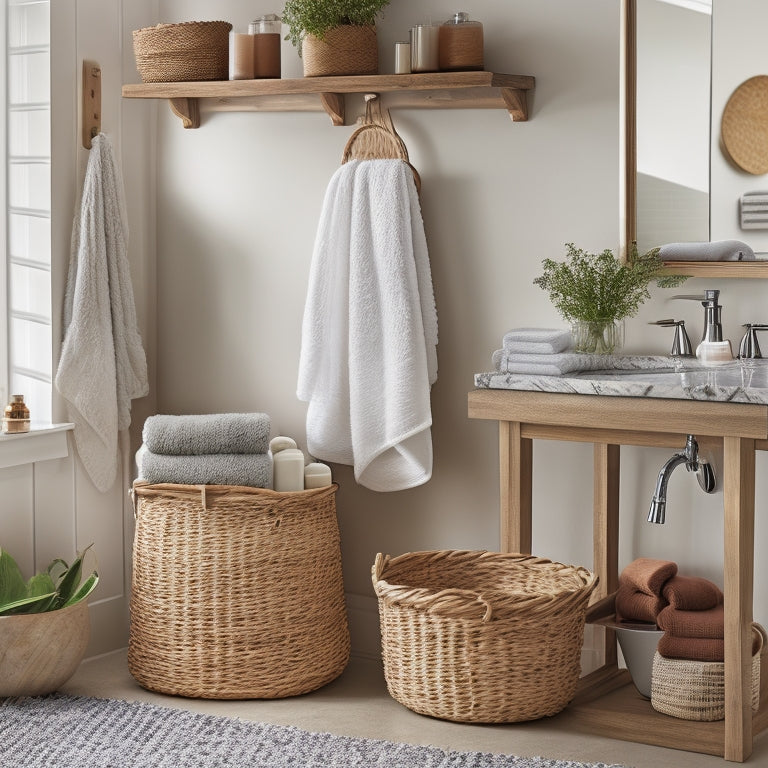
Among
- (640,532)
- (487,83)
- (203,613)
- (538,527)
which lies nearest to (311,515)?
(203,613)

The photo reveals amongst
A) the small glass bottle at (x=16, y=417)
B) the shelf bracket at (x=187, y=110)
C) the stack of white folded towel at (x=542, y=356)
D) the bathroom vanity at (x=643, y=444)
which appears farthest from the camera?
the shelf bracket at (x=187, y=110)

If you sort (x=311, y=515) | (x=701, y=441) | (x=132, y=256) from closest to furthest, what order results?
(x=701, y=441), (x=311, y=515), (x=132, y=256)

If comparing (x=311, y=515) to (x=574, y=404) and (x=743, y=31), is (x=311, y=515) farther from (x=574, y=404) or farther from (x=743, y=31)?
(x=743, y=31)

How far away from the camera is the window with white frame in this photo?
9.68 feet

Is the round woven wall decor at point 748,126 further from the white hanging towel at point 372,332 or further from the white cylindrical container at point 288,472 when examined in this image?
the white cylindrical container at point 288,472

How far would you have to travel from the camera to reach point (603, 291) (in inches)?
101

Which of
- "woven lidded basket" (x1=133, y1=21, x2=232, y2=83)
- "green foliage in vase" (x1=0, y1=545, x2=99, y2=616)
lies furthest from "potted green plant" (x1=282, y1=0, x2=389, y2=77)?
"green foliage in vase" (x1=0, y1=545, x2=99, y2=616)

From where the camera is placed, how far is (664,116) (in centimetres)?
262

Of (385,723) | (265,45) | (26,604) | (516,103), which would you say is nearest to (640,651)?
(385,723)

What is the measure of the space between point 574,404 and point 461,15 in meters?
0.95

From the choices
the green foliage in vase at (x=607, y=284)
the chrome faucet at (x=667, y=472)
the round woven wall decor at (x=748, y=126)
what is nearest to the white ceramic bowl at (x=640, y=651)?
the chrome faucet at (x=667, y=472)

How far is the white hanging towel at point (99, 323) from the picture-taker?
9.76 ft

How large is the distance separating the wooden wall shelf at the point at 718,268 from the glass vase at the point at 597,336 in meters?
0.18

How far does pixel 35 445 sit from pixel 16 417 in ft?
0.28
